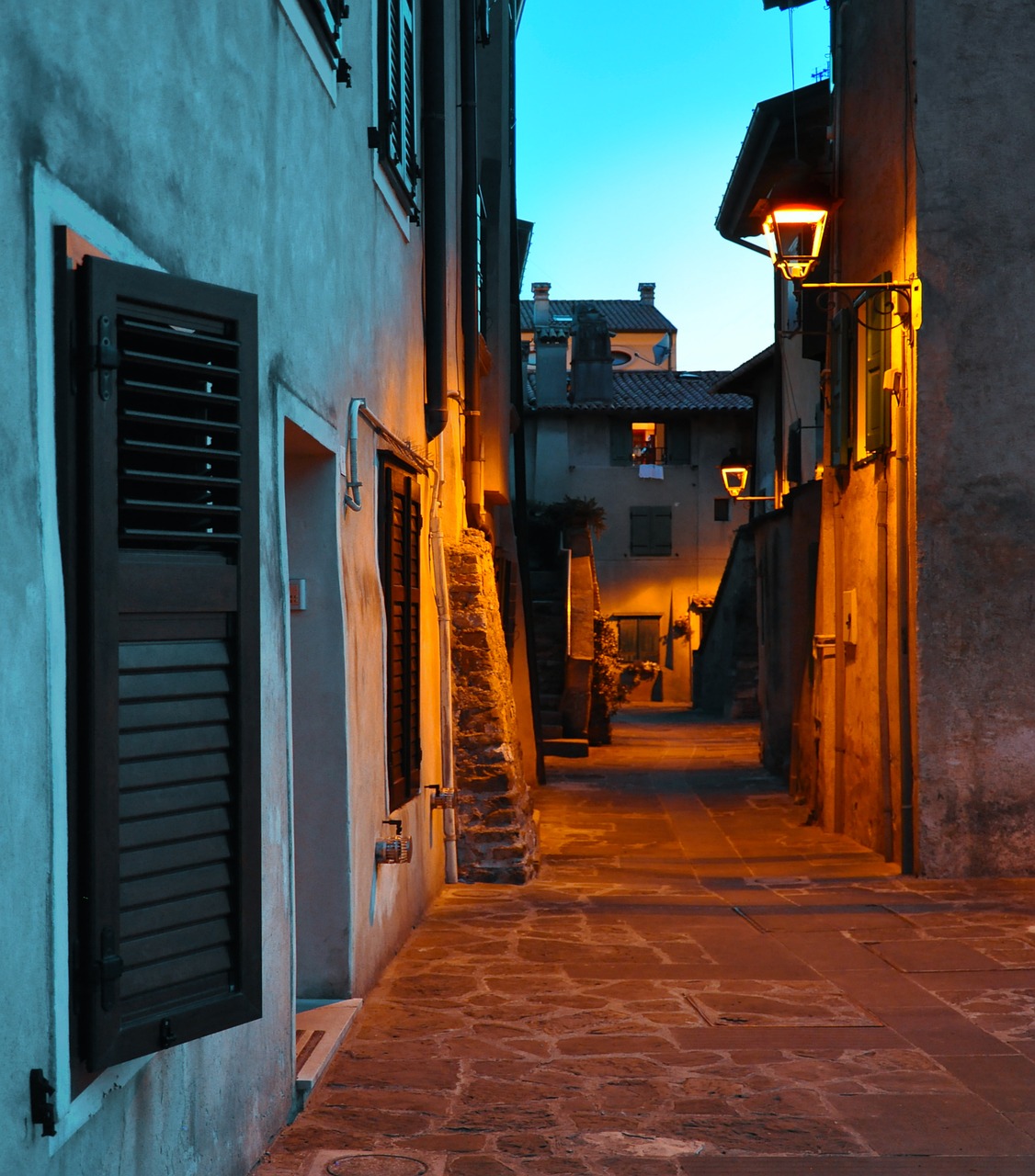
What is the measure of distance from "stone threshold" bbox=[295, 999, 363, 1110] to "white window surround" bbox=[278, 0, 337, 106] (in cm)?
361

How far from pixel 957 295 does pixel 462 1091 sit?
7002mm

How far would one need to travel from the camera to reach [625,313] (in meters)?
59.0

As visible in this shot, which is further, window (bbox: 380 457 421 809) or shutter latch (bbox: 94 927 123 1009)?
window (bbox: 380 457 421 809)

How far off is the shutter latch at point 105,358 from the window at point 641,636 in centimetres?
3489

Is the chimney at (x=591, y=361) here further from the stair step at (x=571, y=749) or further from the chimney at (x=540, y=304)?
the stair step at (x=571, y=749)

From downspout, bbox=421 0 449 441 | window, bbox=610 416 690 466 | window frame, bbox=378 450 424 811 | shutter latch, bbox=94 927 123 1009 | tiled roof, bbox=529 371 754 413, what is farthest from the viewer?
window, bbox=610 416 690 466

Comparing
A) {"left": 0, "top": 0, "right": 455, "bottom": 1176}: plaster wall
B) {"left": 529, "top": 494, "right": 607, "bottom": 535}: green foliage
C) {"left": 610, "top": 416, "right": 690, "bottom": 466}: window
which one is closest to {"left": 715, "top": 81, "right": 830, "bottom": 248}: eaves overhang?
{"left": 0, "top": 0, "right": 455, "bottom": 1176}: plaster wall

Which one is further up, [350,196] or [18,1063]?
[350,196]

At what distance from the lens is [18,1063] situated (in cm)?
242

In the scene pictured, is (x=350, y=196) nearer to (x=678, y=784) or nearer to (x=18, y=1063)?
(x=18, y=1063)

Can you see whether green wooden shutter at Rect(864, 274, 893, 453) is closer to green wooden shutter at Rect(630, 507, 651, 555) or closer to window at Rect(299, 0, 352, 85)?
window at Rect(299, 0, 352, 85)

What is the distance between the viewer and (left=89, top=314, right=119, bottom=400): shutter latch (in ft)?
8.90

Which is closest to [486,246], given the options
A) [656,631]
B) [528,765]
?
[528,765]

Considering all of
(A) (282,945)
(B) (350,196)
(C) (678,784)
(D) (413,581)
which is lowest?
(C) (678,784)
